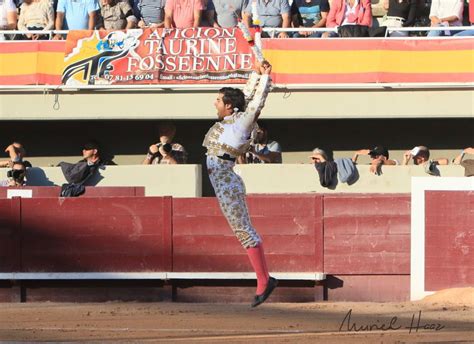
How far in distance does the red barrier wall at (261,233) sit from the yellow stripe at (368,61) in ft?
8.70

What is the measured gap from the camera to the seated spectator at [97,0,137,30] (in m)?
14.0

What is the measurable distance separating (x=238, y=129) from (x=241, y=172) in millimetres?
6240

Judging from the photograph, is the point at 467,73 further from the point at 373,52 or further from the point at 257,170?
the point at 257,170

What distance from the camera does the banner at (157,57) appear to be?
13672 mm

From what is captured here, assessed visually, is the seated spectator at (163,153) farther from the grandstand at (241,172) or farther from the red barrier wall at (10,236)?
the red barrier wall at (10,236)

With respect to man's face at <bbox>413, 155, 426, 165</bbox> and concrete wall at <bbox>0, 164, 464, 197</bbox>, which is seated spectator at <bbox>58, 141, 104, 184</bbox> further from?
man's face at <bbox>413, 155, 426, 165</bbox>

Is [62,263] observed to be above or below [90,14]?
below

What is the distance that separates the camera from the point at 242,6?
13633 millimetres

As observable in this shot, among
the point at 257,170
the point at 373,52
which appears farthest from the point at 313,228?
the point at 373,52

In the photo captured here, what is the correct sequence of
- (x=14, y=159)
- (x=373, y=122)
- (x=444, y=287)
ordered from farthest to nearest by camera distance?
(x=373, y=122), (x=14, y=159), (x=444, y=287)

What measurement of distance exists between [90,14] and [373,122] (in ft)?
13.1

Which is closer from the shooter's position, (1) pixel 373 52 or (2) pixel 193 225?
(2) pixel 193 225

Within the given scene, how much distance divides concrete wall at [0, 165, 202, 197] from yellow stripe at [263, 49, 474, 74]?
1.64 metres
